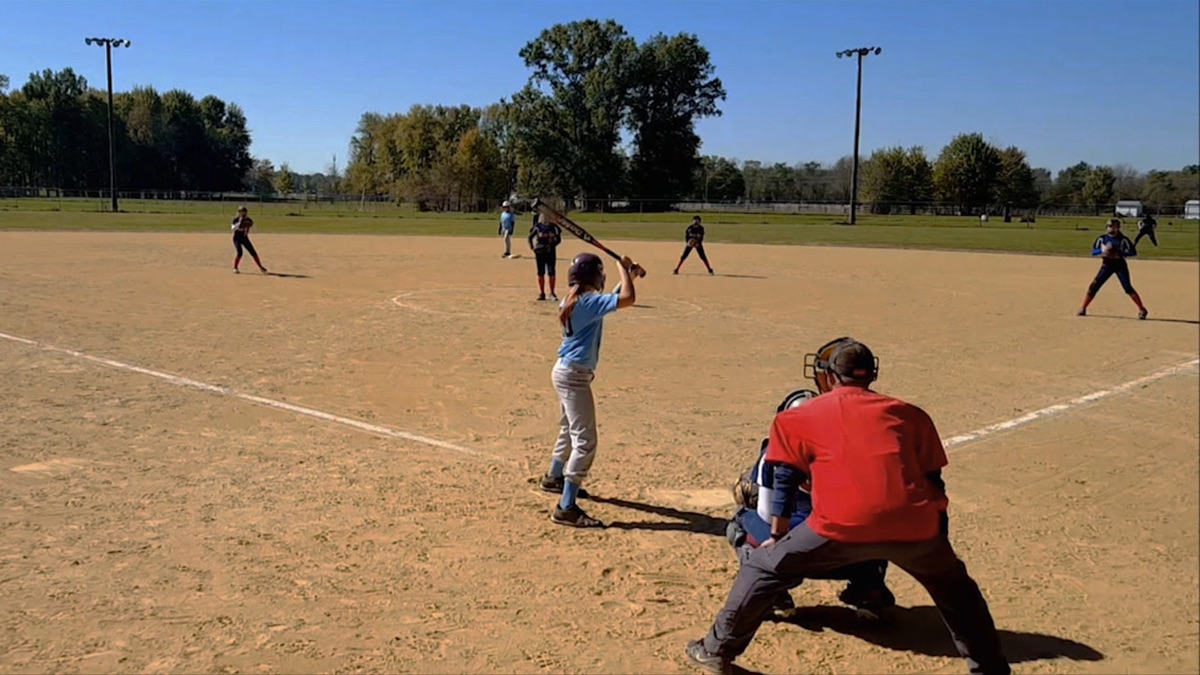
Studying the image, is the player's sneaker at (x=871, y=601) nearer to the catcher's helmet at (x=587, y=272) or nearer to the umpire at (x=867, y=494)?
the umpire at (x=867, y=494)

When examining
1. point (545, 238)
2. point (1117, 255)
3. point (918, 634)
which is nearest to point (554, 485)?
point (918, 634)

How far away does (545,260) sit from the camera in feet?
64.6

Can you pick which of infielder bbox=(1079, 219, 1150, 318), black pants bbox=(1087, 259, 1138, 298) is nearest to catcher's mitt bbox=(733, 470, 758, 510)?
infielder bbox=(1079, 219, 1150, 318)

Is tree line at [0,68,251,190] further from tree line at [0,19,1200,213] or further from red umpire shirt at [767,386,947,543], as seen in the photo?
red umpire shirt at [767,386,947,543]

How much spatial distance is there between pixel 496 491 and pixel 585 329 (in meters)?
1.76

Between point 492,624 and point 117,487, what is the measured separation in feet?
13.2

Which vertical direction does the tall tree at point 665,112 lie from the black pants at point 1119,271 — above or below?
above

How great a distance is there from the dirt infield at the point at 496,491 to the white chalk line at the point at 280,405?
0.22 feet

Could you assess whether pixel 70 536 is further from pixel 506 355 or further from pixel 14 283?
pixel 14 283

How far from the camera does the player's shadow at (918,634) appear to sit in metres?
4.90

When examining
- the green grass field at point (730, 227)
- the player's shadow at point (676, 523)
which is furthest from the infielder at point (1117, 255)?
the green grass field at point (730, 227)

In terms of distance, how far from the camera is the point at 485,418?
388 inches

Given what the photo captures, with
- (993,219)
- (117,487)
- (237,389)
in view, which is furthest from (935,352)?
(993,219)

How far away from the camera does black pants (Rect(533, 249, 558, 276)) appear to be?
1952 centimetres
